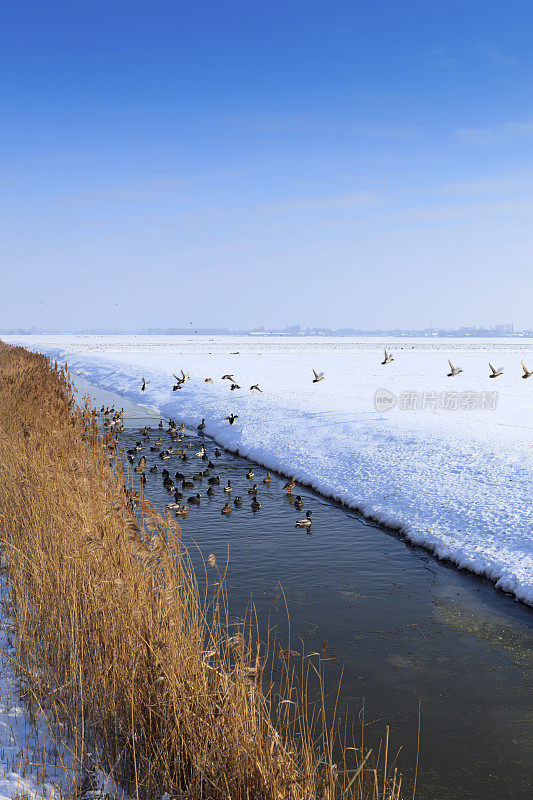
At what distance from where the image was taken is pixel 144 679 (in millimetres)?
4867

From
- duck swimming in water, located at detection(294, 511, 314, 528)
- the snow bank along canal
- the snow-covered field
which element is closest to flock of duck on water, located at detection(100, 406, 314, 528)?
duck swimming in water, located at detection(294, 511, 314, 528)

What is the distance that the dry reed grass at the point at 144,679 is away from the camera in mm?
4031

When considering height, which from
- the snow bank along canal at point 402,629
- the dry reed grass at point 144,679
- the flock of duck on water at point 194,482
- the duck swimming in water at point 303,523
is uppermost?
the dry reed grass at point 144,679

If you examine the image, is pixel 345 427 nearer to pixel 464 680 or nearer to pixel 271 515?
pixel 271 515

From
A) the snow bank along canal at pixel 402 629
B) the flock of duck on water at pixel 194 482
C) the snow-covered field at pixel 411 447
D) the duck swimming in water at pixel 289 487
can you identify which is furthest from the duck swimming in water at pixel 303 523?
the duck swimming in water at pixel 289 487

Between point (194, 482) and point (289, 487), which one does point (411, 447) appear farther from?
point (194, 482)

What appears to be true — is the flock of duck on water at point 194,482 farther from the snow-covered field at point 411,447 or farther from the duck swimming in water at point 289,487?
the snow-covered field at point 411,447

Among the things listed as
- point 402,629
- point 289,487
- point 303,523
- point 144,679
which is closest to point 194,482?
point 289,487

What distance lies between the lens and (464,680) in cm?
760

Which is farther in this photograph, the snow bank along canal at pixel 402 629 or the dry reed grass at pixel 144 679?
the snow bank along canal at pixel 402 629

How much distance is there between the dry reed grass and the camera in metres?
4.03

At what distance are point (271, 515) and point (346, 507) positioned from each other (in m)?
2.12

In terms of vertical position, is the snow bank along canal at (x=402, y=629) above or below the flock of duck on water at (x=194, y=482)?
below

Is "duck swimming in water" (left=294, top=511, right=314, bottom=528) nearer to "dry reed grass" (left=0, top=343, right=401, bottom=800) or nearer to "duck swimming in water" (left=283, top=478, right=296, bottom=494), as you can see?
"duck swimming in water" (left=283, top=478, right=296, bottom=494)
